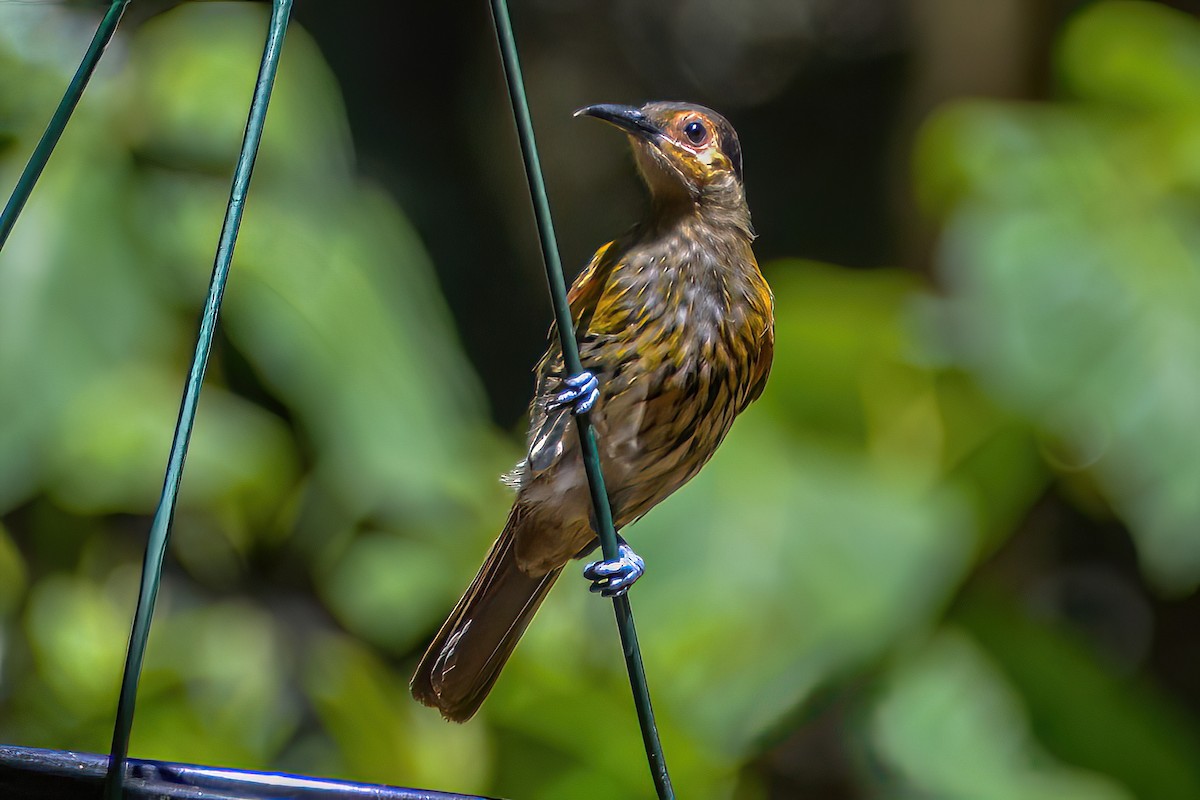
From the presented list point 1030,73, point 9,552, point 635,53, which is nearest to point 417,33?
point 635,53

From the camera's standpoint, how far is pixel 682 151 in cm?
186

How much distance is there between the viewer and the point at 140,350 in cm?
261

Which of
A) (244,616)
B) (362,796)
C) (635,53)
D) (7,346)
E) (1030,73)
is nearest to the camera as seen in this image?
(362,796)

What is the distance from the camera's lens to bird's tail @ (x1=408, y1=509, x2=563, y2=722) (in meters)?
1.88

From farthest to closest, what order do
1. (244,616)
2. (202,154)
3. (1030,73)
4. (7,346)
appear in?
(1030,73), (244,616), (202,154), (7,346)

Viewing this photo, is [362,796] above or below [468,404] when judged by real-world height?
above

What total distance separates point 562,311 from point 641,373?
66cm

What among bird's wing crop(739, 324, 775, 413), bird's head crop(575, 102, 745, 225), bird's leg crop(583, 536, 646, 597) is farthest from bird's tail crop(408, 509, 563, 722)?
bird's head crop(575, 102, 745, 225)

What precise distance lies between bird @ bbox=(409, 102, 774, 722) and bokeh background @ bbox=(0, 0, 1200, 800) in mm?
662

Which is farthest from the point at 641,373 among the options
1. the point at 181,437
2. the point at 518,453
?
the point at 518,453

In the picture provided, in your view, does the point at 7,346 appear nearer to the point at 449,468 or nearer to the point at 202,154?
the point at 202,154

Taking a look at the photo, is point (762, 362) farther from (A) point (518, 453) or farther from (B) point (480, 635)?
(A) point (518, 453)

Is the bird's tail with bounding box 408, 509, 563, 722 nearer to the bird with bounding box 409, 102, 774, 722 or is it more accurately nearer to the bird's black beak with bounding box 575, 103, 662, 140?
the bird with bounding box 409, 102, 774, 722

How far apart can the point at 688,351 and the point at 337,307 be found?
1.12 m
